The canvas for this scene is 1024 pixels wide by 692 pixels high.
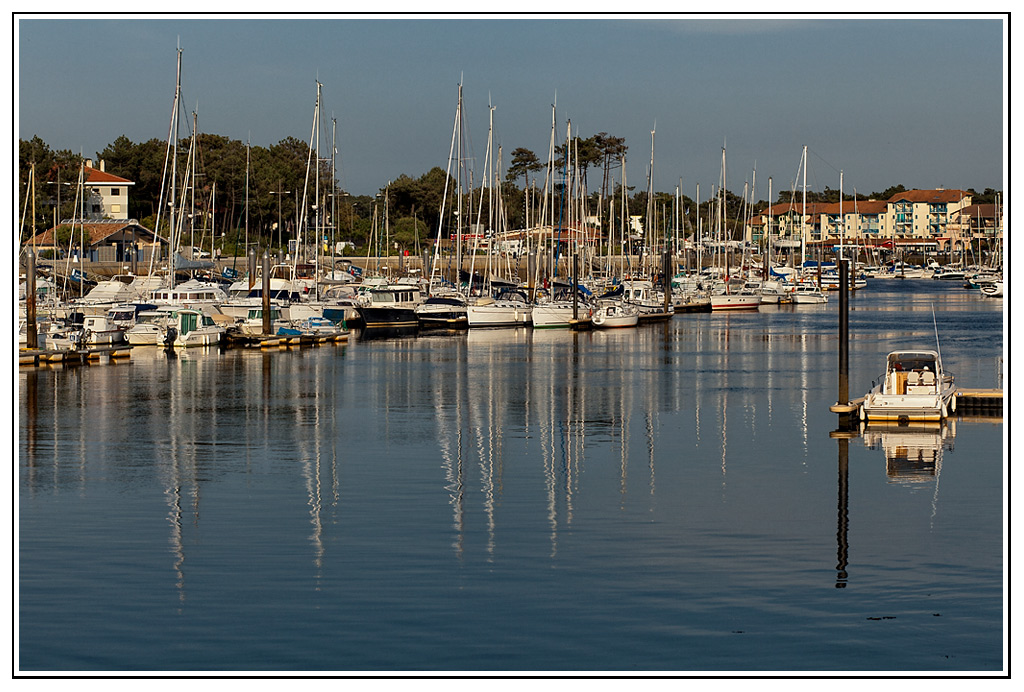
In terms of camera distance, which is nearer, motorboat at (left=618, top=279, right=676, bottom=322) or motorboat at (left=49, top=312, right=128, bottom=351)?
motorboat at (left=49, top=312, right=128, bottom=351)

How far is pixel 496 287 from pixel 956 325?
107 ft

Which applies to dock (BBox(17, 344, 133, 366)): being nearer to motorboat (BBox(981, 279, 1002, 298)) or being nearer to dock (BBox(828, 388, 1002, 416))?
dock (BBox(828, 388, 1002, 416))

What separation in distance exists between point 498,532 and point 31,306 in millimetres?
38727

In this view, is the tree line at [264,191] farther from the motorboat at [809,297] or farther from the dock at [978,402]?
the dock at [978,402]

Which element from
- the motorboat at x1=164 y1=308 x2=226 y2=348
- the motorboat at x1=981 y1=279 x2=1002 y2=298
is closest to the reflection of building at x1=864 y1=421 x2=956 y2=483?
the motorboat at x1=164 y1=308 x2=226 y2=348

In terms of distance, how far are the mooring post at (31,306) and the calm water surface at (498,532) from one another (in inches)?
286

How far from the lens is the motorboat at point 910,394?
3822 centimetres

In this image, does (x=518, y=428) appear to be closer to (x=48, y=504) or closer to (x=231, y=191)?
(x=48, y=504)

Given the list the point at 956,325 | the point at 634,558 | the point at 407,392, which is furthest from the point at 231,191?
the point at 634,558

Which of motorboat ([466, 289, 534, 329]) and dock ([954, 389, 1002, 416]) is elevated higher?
motorboat ([466, 289, 534, 329])

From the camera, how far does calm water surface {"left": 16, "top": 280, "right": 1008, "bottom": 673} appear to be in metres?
18.2

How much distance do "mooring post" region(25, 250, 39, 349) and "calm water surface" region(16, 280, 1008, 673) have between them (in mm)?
7269

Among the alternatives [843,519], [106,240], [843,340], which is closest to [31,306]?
[843,340]

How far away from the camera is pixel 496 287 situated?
335 feet
